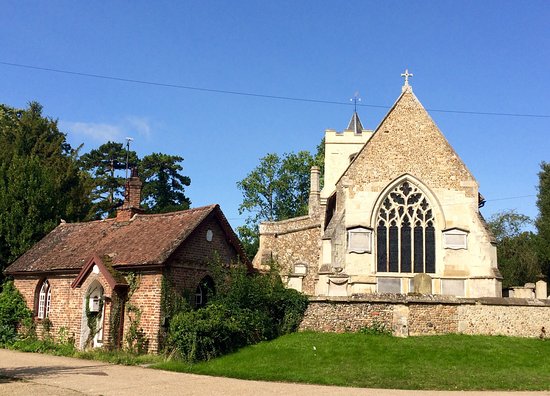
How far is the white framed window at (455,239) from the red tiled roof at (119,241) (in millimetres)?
9984

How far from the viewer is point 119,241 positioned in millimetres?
24453

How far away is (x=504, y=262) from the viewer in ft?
145

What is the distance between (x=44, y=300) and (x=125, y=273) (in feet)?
18.9

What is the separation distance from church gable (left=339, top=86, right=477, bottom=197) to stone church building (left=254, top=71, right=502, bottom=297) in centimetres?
5

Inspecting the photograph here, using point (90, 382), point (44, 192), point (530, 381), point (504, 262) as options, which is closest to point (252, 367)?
point (90, 382)

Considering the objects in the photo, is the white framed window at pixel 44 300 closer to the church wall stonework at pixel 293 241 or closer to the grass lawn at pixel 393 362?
the grass lawn at pixel 393 362

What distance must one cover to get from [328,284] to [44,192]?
54.3 feet

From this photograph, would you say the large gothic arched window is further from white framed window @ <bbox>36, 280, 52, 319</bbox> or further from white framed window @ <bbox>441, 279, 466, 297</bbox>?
white framed window @ <bbox>36, 280, 52, 319</bbox>

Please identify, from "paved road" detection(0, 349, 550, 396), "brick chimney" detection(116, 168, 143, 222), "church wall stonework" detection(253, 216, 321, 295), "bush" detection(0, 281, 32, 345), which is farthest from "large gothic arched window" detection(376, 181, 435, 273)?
"bush" detection(0, 281, 32, 345)

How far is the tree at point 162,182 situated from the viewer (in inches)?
2594

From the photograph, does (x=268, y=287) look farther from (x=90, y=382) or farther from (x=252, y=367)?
(x=90, y=382)

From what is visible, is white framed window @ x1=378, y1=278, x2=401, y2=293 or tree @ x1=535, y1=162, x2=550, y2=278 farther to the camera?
tree @ x1=535, y1=162, x2=550, y2=278

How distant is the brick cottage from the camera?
2088 cm

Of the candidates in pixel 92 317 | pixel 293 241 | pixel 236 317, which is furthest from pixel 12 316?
pixel 293 241
